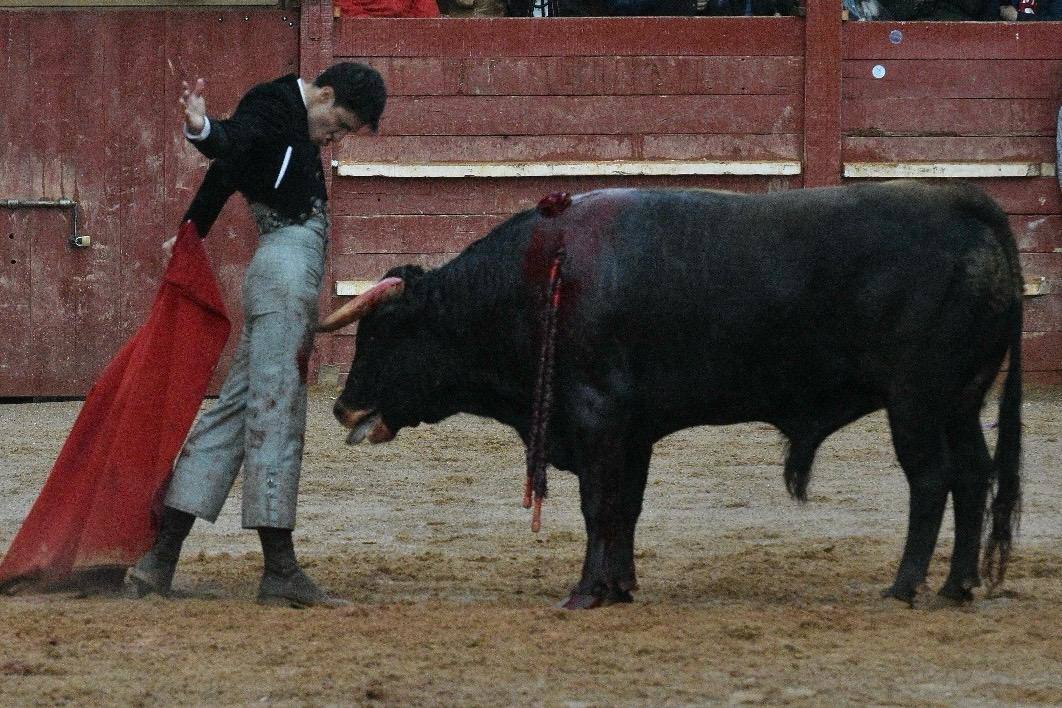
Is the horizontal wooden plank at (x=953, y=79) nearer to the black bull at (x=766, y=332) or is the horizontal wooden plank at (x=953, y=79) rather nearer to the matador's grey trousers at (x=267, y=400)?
the black bull at (x=766, y=332)

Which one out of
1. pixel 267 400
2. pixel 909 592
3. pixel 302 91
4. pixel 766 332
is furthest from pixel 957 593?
pixel 302 91

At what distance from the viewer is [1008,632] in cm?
523

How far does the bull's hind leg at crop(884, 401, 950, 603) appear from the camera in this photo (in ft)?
18.8

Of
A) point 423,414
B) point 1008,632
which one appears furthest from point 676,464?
point 1008,632

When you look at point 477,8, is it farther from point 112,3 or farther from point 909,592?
point 909,592

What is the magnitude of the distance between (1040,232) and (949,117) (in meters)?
0.88

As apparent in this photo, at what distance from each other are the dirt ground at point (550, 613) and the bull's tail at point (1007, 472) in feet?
0.44

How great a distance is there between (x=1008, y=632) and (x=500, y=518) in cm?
282

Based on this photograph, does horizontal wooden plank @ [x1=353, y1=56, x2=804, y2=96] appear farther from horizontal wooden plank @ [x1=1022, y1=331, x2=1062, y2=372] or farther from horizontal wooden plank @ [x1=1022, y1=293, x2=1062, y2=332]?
horizontal wooden plank @ [x1=1022, y1=331, x2=1062, y2=372]

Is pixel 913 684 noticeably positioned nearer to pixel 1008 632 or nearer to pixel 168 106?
pixel 1008 632

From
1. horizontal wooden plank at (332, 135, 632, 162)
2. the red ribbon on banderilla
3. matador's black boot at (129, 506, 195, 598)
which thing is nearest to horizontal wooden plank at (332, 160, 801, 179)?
horizontal wooden plank at (332, 135, 632, 162)

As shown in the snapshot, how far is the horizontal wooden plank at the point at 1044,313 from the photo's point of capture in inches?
480

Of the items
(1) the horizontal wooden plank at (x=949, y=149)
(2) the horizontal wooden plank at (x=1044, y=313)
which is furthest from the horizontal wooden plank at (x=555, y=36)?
(2) the horizontal wooden plank at (x=1044, y=313)

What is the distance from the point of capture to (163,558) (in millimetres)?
5973
